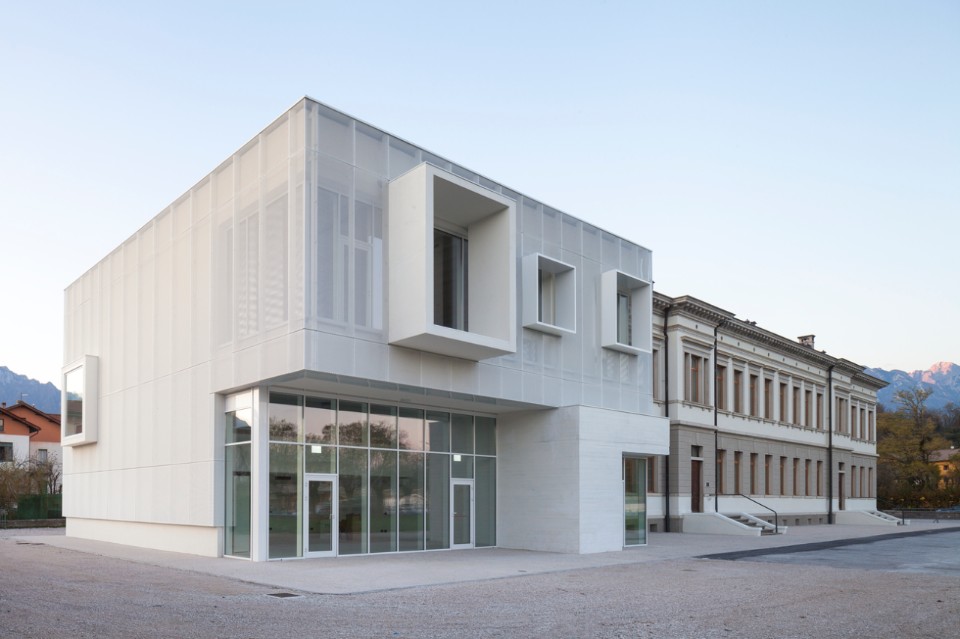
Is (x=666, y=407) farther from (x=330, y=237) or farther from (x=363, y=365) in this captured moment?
(x=330, y=237)

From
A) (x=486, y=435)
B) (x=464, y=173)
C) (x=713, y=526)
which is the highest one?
(x=464, y=173)

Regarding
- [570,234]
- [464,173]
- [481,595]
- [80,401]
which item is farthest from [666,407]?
[481,595]

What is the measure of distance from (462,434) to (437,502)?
214cm

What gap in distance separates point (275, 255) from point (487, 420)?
365 inches

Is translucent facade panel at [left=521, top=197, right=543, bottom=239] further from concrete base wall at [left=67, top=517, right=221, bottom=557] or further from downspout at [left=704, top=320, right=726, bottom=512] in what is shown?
downspout at [left=704, top=320, right=726, bottom=512]

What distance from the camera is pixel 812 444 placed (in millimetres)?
49125

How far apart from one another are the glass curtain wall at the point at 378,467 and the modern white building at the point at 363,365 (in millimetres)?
52

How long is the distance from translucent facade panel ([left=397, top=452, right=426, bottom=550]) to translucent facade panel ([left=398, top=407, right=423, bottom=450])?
0.25 metres

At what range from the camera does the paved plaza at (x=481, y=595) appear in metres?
10.8

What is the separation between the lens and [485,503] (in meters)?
25.8

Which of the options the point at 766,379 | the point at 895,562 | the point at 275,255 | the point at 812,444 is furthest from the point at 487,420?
the point at 812,444

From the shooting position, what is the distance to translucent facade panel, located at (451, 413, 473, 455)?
82.4ft

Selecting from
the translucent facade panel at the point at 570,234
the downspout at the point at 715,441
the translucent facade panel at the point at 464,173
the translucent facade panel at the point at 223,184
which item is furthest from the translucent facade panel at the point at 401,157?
the downspout at the point at 715,441

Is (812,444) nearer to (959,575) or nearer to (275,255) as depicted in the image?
(959,575)
